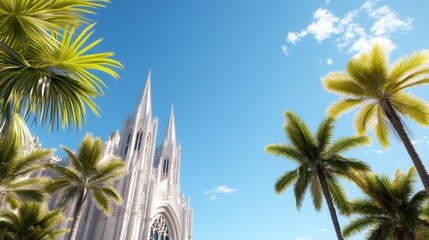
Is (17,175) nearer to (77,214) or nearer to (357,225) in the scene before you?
(77,214)

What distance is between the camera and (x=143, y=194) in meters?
37.5

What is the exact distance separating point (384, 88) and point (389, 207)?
24.3ft

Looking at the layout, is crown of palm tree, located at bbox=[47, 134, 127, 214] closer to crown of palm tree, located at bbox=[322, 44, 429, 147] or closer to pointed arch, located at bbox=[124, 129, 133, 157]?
crown of palm tree, located at bbox=[322, 44, 429, 147]

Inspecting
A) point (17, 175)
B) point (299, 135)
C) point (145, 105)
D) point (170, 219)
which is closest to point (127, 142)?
point (145, 105)

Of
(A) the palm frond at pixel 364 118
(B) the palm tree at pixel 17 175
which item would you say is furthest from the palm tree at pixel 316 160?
(B) the palm tree at pixel 17 175

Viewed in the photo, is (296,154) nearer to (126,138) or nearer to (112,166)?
(112,166)

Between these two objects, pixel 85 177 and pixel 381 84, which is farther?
pixel 85 177

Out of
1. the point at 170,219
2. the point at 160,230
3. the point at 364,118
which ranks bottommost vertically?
the point at 364,118

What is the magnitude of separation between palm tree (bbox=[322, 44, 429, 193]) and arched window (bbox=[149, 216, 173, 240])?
33055 millimetres

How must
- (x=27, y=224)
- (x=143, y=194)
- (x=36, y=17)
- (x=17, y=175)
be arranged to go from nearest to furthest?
(x=36, y=17) → (x=17, y=175) → (x=27, y=224) → (x=143, y=194)

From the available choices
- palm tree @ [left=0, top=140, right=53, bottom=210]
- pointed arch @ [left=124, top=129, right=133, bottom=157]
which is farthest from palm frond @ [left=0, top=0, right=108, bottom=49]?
pointed arch @ [left=124, top=129, right=133, bottom=157]

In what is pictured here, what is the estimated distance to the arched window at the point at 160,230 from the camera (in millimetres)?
39406

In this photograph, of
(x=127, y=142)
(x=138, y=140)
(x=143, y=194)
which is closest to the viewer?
(x=143, y=194)

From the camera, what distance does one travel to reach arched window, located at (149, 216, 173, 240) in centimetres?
3941
